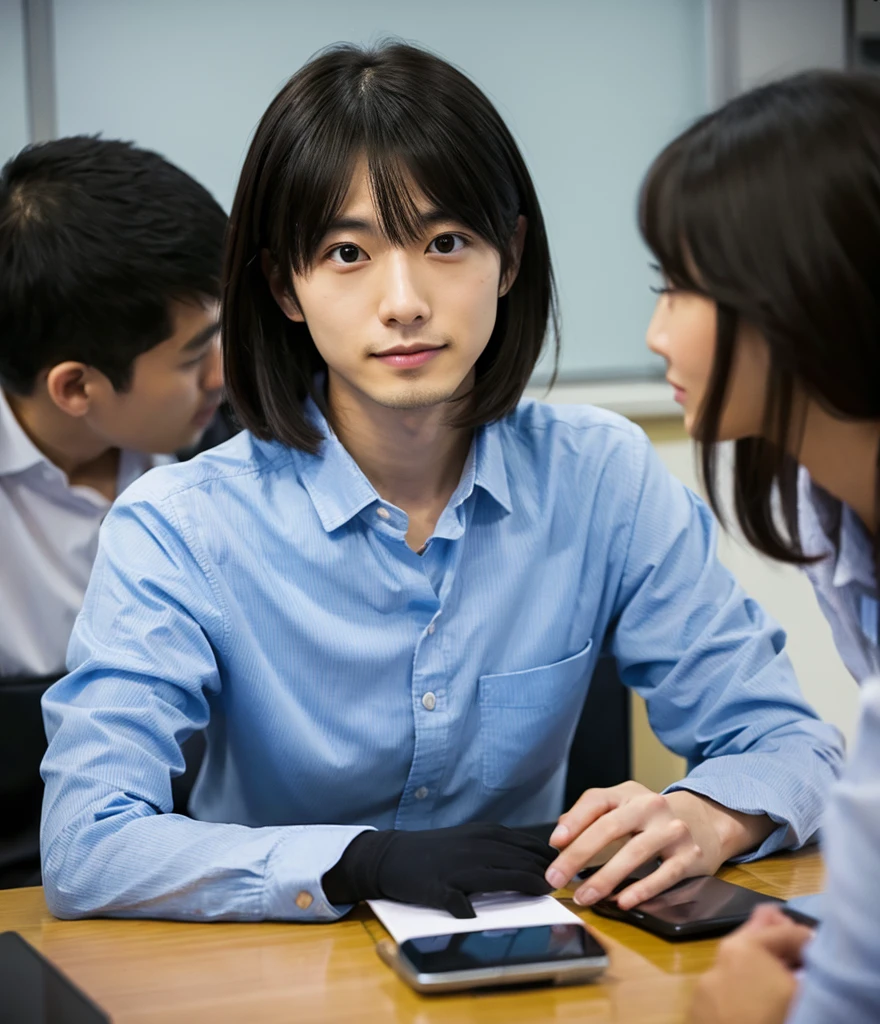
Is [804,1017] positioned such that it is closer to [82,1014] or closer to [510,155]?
[82,1014]

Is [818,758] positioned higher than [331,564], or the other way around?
[331,564]

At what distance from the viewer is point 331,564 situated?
128 centimetres

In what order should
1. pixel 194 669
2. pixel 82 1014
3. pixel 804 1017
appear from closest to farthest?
pixel 804 1017, pixel 82 1014, pixel 194 669

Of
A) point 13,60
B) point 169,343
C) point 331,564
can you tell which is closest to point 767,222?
point 331,564

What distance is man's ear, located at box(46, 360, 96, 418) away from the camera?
1681 millimetres

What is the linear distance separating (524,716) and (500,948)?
51 cm

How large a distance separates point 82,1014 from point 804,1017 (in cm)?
45

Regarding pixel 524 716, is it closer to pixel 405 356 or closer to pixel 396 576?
pixel 396 576

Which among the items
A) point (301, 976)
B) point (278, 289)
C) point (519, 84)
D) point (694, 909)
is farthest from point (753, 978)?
point (519, 84)

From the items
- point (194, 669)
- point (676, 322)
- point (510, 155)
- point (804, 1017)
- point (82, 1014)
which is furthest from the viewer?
point (510, 155)

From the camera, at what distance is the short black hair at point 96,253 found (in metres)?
1.64

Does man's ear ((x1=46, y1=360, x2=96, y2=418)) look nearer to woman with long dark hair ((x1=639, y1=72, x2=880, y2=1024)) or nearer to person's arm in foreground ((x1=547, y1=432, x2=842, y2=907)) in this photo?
person's arm in foreground ((x1=547, y1=432, x2=842, y2=907))

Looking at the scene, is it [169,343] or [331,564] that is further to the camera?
[169,343]

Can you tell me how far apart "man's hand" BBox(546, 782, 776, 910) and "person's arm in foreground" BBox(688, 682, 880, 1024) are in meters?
0.24
